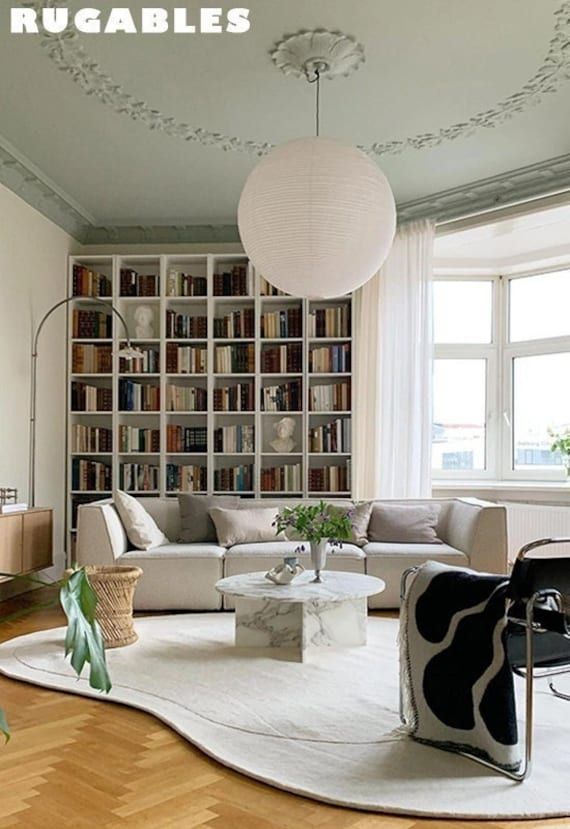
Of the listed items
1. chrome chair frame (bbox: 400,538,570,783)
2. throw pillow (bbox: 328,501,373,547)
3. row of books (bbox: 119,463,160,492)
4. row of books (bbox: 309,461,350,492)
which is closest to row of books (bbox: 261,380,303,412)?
row of books (bbox: 309,461,350,492)

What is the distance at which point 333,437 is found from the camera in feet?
22.6

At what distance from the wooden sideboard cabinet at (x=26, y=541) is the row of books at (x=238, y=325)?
222 cm

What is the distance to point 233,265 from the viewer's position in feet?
23.4

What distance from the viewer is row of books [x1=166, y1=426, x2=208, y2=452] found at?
6.96 metres

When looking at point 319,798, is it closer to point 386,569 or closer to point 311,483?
point 386,569

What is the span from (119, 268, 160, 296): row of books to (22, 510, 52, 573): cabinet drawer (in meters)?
2.24

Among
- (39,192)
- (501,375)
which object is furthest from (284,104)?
(501,375)

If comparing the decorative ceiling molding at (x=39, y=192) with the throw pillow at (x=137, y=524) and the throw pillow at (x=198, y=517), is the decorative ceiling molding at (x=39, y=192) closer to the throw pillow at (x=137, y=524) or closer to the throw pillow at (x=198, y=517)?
the throw pillow at (x=137, y=524)

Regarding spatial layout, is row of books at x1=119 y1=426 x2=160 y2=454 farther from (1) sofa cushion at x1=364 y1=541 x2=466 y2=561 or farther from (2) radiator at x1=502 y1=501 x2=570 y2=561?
(2) radiator at x1=502 y1=501 x2=570 y2=561

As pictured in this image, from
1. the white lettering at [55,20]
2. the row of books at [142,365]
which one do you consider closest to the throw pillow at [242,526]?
the row of books at [142,365]

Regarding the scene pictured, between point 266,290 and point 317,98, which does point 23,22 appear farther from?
point 266,290

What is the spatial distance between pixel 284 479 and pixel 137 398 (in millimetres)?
1424

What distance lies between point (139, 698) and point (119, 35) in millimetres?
3016

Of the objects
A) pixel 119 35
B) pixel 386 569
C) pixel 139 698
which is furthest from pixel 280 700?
pixel 119 35
